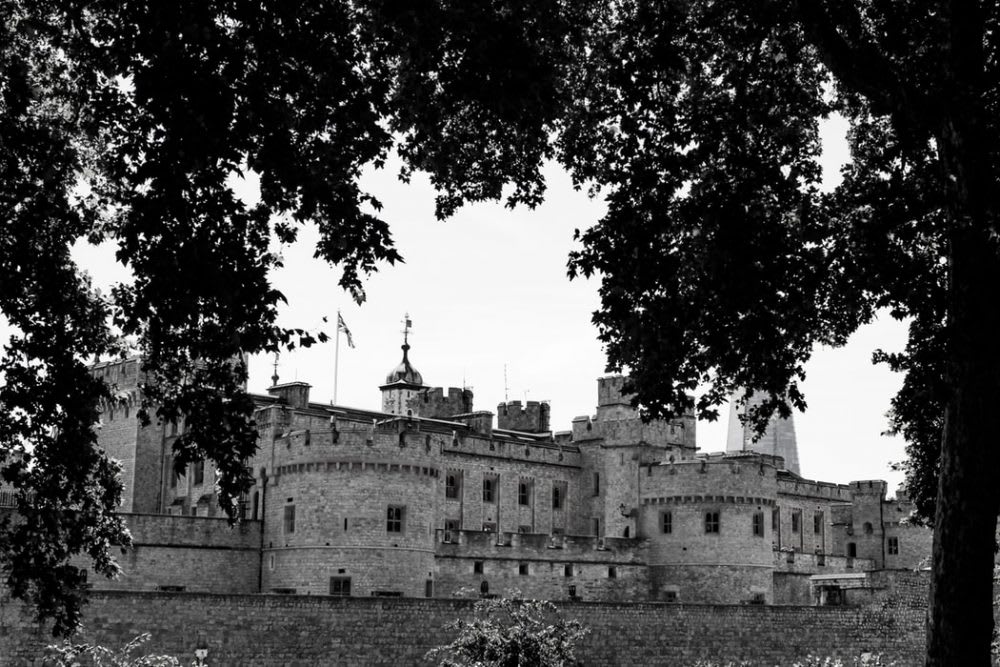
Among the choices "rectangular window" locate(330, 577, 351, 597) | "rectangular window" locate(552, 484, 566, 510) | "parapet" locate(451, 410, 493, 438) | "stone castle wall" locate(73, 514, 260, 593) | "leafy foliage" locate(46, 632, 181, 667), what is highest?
"parapet" locate(451, 410, 493, 438)

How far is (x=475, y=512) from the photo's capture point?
2238 inches

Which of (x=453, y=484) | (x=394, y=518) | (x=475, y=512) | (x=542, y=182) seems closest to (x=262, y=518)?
(x=394, y=518)

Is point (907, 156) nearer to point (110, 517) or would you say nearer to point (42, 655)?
point (110, 517)

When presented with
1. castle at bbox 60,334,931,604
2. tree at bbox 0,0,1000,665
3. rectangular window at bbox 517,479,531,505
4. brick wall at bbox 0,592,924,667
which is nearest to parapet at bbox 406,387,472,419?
castle at bbox 60,334,931,604

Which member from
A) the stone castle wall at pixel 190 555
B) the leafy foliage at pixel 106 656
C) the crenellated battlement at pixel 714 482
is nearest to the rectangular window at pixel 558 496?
the crenellated battlement at pixel 714 482

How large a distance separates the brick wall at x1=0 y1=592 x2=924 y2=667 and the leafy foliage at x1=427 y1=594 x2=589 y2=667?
49.9 inches

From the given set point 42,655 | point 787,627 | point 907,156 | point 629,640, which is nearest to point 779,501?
point 787,627

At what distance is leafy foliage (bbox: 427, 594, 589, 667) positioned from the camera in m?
35.2

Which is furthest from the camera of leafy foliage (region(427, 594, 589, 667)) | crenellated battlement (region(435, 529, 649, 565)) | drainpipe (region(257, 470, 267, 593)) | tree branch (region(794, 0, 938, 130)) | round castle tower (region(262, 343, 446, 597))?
crenellated battlement (region(435, 529, 649, 565))

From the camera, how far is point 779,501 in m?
70.2

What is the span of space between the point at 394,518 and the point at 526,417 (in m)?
23.6

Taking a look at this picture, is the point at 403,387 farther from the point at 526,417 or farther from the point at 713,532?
the point at 713,532

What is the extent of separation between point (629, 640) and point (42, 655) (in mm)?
17927

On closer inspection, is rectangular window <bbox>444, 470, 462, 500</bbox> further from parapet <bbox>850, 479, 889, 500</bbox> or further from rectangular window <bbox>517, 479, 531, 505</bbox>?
parapet <bbox>850, 479, 889, 500</bbox>
